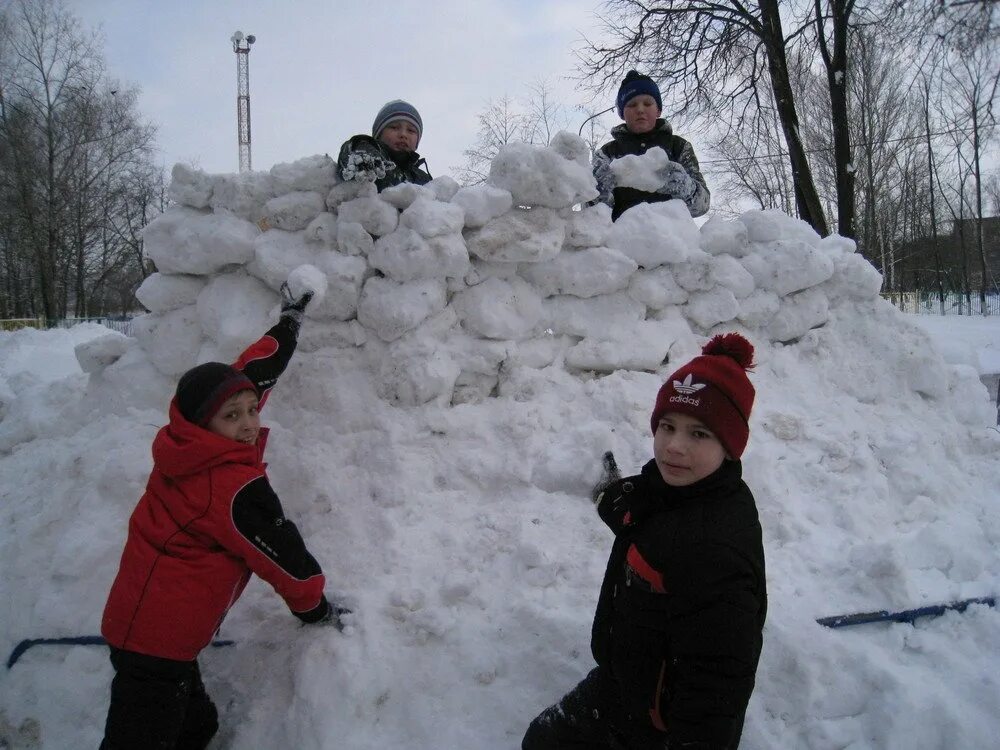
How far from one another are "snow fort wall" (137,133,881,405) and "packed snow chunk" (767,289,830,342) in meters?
0.28

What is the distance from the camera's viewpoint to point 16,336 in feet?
34.6

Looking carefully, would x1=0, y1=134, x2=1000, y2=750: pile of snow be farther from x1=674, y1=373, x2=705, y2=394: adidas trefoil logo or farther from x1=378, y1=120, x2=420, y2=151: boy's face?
x1=674, y1=373, x2=705, y2=394: adidas trefoil logo

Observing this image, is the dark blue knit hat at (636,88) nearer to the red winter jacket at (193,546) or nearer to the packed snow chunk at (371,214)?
the packed snow chunk at (371,214)

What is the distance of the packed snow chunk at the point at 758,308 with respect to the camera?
3.47 meters

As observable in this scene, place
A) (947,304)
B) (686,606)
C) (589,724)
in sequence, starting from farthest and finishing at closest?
(947,304)
(589,724)
(686,606)

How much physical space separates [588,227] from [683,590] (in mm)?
2368

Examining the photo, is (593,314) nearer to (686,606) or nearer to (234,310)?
(234,310)

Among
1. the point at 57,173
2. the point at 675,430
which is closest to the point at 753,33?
the point at 675,430

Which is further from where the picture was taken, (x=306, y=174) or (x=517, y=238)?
(x=517, y=238)

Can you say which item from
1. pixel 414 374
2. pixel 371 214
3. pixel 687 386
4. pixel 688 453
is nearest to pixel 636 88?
pixel 371 214

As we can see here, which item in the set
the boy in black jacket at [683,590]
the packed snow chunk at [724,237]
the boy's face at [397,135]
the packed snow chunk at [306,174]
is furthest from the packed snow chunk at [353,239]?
the packed snow chunk at [724,237]

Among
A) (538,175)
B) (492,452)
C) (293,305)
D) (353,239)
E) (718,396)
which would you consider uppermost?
(538,175)

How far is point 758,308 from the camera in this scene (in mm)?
3477

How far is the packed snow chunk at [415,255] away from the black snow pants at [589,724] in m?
1.89
